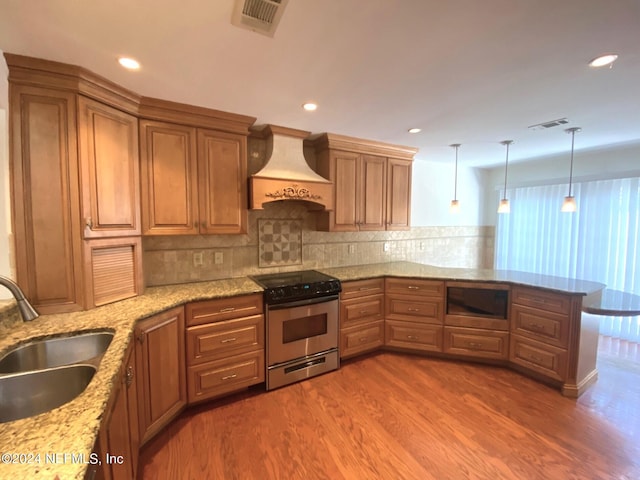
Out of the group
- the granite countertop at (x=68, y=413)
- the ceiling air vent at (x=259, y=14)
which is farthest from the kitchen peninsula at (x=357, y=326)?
the ceiling air vent at (x=259, y=14)

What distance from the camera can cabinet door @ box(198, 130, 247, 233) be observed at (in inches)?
94.3

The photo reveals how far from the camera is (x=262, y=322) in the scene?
94.3 inches

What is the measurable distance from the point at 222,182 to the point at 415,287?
2269 mm

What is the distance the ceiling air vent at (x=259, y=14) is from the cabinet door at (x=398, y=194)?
2.36 metres

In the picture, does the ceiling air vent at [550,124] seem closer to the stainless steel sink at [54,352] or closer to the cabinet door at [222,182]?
the cabinet door at [222,182]

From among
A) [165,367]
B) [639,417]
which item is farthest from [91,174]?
[639,417]

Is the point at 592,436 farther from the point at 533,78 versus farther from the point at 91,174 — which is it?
the point at 91,174

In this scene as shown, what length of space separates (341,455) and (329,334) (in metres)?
1.07

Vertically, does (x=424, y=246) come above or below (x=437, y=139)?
below

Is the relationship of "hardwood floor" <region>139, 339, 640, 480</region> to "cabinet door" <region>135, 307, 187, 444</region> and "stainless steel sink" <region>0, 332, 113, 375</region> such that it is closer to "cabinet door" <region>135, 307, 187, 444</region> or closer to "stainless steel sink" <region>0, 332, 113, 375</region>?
"cabinet door" <region>135, 307, 187, 444</region>

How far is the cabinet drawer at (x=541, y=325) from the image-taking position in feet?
7.93

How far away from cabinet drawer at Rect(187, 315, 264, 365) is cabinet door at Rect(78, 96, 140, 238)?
0.94m

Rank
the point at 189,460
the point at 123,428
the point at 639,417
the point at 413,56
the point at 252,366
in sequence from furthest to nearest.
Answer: the point at 252,366 → the point at 639,417 → the point at 189,460 → the point at 413,56 → the point at 123,428

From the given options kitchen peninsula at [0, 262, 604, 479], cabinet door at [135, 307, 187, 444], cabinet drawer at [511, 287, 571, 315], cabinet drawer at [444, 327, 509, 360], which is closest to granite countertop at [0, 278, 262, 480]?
kitchen peninsula at [0, 262, 604, 479]
